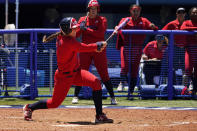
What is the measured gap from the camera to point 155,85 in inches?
440

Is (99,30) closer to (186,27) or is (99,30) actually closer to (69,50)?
(186,27)

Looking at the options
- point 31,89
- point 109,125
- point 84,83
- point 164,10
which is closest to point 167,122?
point 109,125

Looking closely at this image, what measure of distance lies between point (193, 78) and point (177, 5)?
9165mm

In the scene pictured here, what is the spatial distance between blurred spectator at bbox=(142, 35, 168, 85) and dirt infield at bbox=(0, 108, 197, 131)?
2327 millimetres

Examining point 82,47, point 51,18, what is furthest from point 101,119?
point 51,18

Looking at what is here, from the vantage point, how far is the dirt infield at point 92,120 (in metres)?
6.61

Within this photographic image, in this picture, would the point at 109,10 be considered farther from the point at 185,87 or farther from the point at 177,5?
the point at 185,87

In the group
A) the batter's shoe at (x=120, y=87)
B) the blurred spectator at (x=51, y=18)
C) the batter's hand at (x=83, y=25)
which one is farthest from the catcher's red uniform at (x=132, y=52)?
the blurred spectator at (x=51, y=18)

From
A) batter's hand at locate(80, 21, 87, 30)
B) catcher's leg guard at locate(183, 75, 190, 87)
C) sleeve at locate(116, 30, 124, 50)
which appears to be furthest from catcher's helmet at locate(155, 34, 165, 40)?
batter's hand at locate(80, 21, 87, 30)

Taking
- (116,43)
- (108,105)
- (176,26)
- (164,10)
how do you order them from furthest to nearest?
(164,10) → (176,26) → (116,43) → (108,105)

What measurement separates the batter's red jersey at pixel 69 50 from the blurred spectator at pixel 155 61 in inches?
163

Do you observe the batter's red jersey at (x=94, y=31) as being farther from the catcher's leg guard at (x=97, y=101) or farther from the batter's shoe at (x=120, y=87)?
the catcher's leg guard at (x=97, y=101)

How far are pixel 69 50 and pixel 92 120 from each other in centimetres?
140

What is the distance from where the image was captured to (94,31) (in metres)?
9.69
